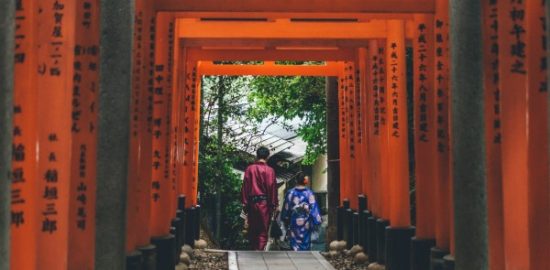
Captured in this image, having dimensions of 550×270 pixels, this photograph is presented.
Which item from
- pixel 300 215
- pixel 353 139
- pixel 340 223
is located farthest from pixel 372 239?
pixel 300 215

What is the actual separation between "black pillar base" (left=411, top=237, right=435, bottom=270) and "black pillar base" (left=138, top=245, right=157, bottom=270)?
A: 9.19ft

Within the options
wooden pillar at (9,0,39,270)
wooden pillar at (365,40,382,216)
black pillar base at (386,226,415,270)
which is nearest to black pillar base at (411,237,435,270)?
black pillar base at (386,226,415,270)

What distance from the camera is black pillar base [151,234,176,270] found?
8.33 metres

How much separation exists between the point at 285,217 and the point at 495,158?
8719 mm

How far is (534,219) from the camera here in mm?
4078

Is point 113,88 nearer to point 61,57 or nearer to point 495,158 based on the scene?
point 61,57

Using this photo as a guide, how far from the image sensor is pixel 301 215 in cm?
1328

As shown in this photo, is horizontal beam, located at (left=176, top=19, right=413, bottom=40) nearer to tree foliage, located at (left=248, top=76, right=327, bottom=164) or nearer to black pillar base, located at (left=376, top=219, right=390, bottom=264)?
black pillar base, located at (left=376, top=219, right=390, bottom=264)

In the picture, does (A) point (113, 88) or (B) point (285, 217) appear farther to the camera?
(B) point (285, 217)

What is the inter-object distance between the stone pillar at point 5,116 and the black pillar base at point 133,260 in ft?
10.9

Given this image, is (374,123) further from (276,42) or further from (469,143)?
(469,143)

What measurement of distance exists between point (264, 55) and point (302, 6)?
5055mm

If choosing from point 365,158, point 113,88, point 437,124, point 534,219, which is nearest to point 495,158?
point 534,219

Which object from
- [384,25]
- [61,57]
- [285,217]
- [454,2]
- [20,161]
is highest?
[384,25]
